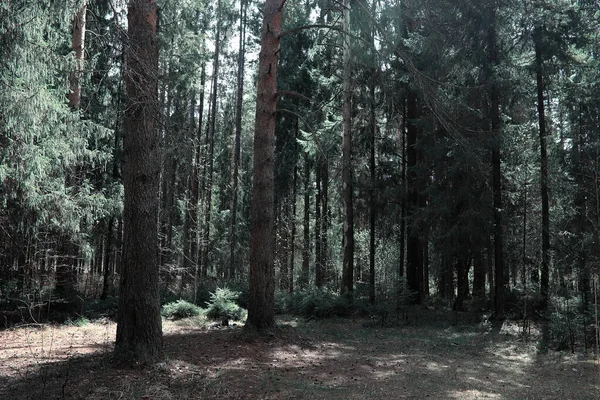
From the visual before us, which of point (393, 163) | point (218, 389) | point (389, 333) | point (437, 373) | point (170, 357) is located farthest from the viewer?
point (393, 163)

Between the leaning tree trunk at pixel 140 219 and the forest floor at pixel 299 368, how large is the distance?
405 millimetres

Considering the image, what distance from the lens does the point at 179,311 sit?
14.2m

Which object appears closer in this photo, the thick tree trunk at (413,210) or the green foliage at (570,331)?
the green foliage at (570,331)

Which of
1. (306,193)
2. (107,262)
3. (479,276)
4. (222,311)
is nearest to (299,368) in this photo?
(222,311)

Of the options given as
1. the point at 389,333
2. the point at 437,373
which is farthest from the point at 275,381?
the point at 389,333

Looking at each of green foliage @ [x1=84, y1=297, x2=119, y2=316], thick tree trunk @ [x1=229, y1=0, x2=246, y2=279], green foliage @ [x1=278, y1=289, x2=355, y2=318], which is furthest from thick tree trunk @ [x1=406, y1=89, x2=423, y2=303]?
green foliage @ [x1=84, y1=297, x2=119, y2=316]

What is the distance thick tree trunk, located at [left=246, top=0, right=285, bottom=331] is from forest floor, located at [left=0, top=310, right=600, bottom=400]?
1.93 feet

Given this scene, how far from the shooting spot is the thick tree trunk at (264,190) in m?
8.96

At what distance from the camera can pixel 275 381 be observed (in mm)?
6246

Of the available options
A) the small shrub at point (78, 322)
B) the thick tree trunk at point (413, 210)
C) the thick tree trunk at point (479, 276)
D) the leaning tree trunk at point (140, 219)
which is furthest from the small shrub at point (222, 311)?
the thick tree trunk at point (479, 276)

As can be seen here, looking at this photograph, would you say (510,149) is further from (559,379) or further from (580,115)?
(559,379)

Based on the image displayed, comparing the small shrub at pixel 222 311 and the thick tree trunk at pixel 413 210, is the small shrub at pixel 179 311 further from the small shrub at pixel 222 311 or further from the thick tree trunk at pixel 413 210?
the thick tree trunk at pixel 413 210

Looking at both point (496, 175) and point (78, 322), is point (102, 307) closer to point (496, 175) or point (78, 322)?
point (78, 322)

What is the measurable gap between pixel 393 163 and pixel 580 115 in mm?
7984
